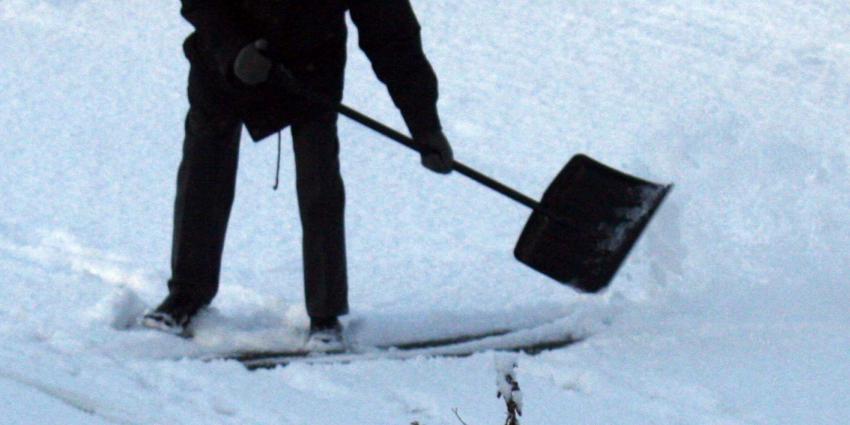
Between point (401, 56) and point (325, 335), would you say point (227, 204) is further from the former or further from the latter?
point (401, 56)

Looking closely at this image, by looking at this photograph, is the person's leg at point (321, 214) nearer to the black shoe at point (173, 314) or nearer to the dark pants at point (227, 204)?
the dark pants at point (227, 204)

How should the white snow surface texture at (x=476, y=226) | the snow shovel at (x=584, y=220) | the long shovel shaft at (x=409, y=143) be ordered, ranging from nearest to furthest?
the white snow surface texture at (x=476, y=226), the long shovel shaft at (x=409, y=143), the snow shovel at (x=584, y=220)

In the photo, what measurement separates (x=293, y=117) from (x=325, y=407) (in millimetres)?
744

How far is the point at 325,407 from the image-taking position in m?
3.57

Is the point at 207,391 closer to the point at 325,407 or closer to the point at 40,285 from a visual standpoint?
the point at 325,407

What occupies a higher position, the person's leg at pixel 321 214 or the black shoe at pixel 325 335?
the person's leg at pixel 321 214

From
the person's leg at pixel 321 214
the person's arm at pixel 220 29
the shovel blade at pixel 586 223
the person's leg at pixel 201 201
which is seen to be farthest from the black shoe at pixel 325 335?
the person's arm at pixel 220 29

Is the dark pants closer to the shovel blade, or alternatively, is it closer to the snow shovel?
the snow shovel

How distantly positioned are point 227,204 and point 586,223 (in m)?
0.89

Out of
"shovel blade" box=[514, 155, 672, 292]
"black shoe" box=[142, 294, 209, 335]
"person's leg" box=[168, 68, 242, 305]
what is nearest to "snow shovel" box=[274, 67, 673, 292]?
"shovel blade" box=[514, 155, 672, 292]

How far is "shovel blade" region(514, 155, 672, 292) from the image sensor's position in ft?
13.0

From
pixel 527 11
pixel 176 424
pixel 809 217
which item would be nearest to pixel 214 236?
pixel 176 424

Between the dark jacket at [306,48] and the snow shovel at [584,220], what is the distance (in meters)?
0.14

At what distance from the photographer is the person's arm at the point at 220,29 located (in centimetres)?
373
